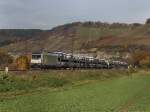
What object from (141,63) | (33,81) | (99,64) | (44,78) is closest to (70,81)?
(44,78)

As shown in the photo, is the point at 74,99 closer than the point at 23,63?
→ Yes

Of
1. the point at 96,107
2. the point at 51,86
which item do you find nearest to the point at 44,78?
the point at 51,86

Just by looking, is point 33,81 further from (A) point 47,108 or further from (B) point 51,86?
(A) point 47,108

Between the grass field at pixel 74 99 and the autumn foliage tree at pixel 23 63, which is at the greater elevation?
the autumn foliage tree at pixel 23 63

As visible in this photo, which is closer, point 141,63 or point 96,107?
point 96,107

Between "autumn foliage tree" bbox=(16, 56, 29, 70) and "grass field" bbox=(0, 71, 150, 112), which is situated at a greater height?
"autumn foliage tree" bbox=(16, 56, 29, 70)

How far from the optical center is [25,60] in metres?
89.6

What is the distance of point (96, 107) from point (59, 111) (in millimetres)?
4169

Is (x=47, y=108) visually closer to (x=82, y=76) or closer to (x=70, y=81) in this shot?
(x=70, y=81)

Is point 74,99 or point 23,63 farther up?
point 23,63

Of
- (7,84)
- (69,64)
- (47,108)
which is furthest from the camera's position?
(69,64)

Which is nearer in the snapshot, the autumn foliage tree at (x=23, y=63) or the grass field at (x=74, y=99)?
the grass field at (x=74, y=99)

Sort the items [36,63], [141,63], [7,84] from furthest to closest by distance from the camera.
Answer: [141,63] < [36,63] < [7,84]

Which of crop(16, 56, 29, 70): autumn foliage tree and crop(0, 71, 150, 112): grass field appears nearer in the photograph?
crop(0, 71, 150, 112): grass field
